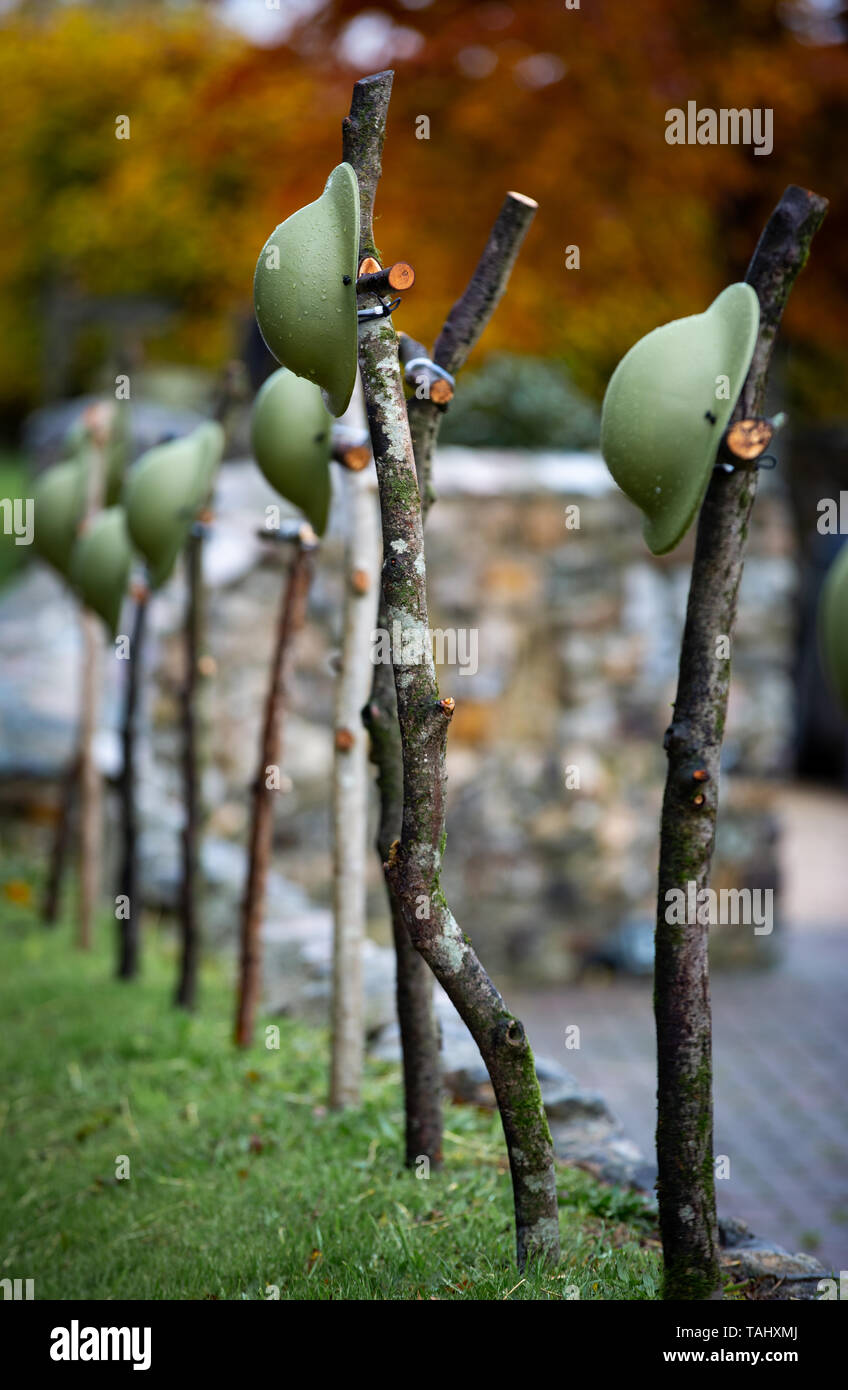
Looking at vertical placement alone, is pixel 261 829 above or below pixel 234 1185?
above

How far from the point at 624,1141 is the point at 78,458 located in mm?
3010

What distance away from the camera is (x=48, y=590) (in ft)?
23.5

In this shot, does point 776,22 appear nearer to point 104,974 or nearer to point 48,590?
point 48,590

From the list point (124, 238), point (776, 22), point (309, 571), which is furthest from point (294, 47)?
point (124, 238)

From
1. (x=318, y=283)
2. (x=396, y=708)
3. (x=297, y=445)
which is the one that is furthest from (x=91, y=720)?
(x=318, y=283)

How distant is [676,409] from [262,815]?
6.26 feet

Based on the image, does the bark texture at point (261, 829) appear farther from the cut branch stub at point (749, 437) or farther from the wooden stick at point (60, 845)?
the cut branch stub at point (749, 437)

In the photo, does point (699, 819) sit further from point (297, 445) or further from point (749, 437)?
point (297, 445)

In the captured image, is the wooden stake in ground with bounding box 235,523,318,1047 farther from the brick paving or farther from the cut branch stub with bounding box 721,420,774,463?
the cut branch stub with bounding box 721,420,774,463

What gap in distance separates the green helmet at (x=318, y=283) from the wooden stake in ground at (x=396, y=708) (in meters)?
0.45

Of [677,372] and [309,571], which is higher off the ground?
[309,571]

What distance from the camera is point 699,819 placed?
201 cm

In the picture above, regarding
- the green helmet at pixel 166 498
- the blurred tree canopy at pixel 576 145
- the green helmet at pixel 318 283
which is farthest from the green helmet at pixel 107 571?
the blurred tree canopy at pixel 576 145

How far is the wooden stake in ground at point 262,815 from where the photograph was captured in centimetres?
337
